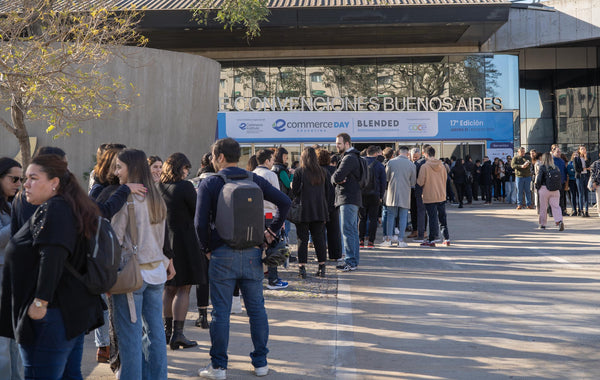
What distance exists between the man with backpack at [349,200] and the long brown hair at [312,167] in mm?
553

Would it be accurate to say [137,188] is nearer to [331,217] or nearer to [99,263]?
[99,263]

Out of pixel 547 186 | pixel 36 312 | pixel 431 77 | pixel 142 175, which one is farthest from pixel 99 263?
pixel 431 77

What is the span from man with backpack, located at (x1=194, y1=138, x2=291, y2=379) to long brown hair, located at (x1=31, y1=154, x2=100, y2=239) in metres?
1.60

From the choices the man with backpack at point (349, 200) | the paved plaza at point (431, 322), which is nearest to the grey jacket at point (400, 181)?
the paved plaza at point (431, 322)

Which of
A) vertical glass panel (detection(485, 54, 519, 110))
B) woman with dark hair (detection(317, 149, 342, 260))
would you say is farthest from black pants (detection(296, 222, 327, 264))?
vertical glass panel (detection(485, 54, 519, 110))

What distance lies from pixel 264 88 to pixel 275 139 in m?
3.31

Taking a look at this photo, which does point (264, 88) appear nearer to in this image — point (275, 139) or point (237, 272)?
point (275, 139)

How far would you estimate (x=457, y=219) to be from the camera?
19.6 meters

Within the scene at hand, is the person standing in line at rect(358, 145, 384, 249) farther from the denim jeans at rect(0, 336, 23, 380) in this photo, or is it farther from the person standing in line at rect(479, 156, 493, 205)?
the person standing in line at rect(479, 156, 493, 205)

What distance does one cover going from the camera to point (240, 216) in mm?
5164

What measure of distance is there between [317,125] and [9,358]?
28.0 metres

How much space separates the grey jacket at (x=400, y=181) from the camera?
42.4ft

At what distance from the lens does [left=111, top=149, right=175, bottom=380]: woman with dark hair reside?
4.36m

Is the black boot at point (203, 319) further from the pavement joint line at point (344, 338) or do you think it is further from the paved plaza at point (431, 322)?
the pavement joint line at point (344, 338)
